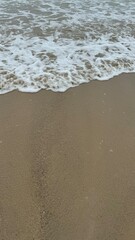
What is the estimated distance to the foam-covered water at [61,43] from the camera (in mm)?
4723

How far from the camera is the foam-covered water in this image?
186 inches

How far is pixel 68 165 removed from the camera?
2.99 metres

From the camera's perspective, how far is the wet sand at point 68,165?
2395mm

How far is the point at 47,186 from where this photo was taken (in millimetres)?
2750

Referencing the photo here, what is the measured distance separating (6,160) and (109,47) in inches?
153

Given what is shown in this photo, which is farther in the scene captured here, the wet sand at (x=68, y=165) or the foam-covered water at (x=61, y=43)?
the foam-covered water at (x=61, y=43)

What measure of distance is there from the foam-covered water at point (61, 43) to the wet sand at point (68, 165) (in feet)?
1.89

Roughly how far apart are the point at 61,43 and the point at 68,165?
372cm

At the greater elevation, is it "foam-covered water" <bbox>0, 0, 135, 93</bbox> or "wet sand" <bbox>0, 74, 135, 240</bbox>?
"foam-covered water" <bbox>0, 0, 135, 93</bbox>

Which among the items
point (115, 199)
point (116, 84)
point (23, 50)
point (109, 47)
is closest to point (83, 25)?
point (109, 47)

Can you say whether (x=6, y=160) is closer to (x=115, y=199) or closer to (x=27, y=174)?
(x=27, y=174)

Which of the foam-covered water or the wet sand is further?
the foam-covered water

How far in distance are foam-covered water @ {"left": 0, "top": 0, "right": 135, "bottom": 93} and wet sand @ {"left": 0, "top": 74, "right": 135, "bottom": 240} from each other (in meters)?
0.58

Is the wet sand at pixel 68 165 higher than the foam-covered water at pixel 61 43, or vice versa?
the foam-covered water at pixel 61 43
